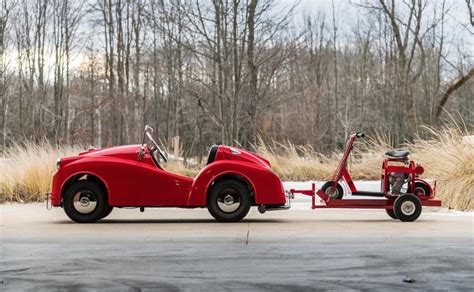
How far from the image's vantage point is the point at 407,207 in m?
7.12

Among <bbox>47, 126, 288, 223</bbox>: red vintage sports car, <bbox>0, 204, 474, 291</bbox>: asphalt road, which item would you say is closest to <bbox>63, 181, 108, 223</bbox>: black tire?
<bbox>47, 126, 288, 223</bbox>: red vintage sports car

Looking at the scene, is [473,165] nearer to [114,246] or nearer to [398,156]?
[398,156]

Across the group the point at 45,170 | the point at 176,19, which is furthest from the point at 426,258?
the point at 176,19

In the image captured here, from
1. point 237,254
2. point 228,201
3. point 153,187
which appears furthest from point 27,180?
point 237,254

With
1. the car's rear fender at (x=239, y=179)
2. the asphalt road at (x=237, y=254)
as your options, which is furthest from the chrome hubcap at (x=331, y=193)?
the car's rear fender at (x=239, y=179)

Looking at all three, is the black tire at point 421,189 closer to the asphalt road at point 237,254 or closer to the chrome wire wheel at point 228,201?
the asphalt road at point 237,254

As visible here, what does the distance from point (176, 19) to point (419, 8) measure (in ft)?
29.4

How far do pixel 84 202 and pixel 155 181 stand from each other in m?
0.80

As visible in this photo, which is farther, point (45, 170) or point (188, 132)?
point (188, 132)

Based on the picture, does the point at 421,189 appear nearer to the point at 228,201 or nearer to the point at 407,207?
the point at 407,207

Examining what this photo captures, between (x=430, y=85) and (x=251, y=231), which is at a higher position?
(x=430, y=85)

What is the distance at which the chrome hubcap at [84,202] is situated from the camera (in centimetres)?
678

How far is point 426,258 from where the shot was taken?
4797 mm

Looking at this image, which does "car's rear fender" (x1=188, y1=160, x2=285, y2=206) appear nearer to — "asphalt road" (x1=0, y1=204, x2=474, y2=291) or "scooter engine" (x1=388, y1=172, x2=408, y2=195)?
"asphalt road" (x1=0, y1=204, x2=474, y2=291)
